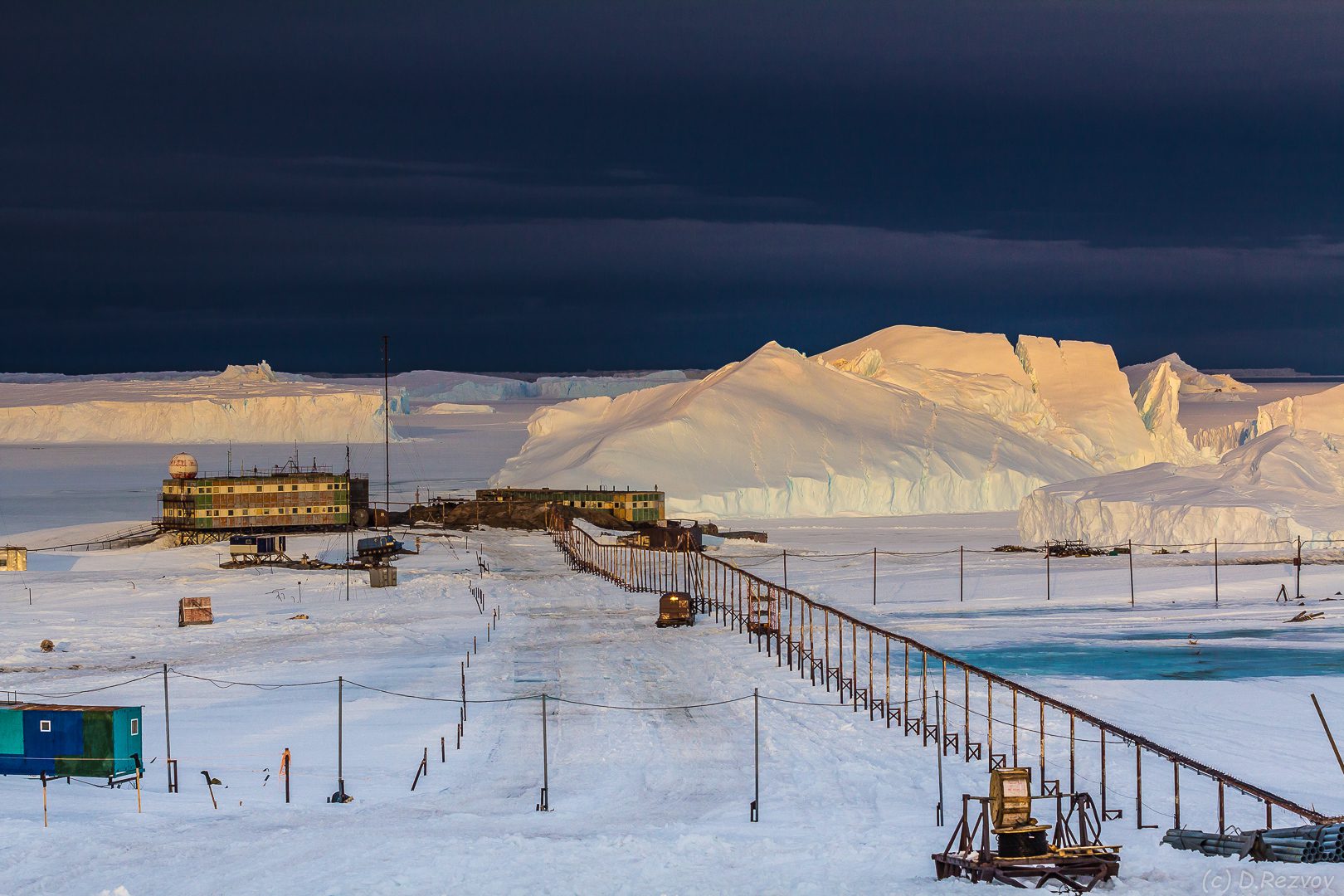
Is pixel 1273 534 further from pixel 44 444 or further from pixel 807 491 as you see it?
pixel 44 444

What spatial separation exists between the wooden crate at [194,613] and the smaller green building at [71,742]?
24.3 metres

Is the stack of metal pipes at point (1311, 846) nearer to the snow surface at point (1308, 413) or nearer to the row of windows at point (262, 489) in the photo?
the row of windows at point (262, 489)

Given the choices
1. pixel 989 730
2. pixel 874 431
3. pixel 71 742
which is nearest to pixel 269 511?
pixel 874 431

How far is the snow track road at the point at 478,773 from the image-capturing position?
22.7m

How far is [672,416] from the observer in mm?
125812

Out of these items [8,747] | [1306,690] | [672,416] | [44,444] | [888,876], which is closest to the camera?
[888,876]

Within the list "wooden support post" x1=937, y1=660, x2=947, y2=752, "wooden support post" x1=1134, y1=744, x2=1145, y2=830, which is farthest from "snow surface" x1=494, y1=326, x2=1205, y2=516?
"wooden support post" x1=1134, y1=744, x2=1145, y2=830

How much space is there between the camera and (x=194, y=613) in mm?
53938

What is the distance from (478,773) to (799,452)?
92759 millimetres

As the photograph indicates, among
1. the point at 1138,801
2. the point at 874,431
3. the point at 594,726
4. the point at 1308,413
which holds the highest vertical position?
the point at 1308,413

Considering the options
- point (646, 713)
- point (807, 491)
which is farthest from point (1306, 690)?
point (807, 491)

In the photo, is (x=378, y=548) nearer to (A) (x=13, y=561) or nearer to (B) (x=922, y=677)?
(A) (x=13, y=561)

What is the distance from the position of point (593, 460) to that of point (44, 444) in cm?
10661

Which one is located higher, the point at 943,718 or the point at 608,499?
the point at 608,499
